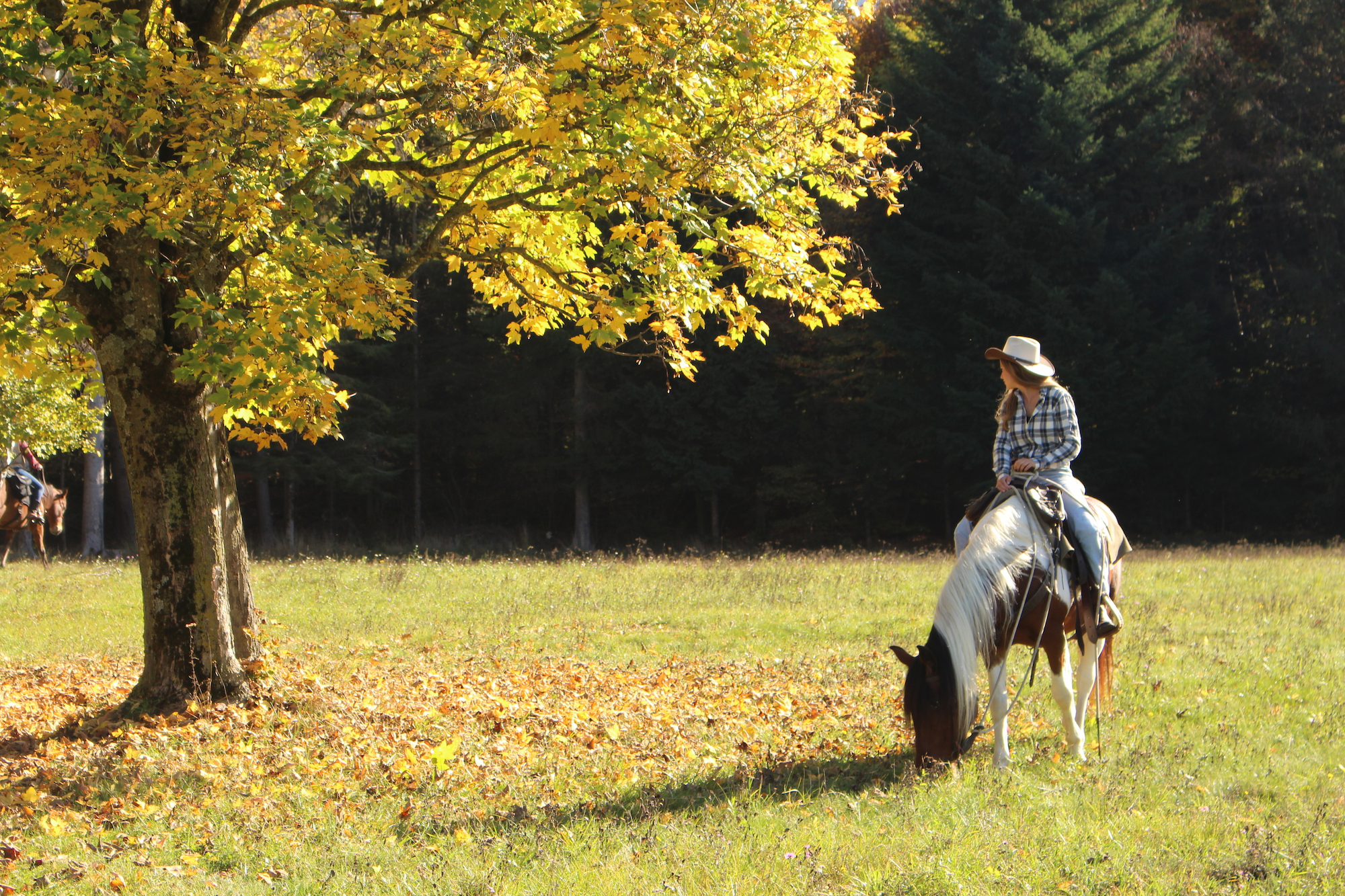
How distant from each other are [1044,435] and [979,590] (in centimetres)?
142

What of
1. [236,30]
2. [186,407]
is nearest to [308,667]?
[186,407]

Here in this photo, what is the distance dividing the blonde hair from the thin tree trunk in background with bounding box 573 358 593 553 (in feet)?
77.8

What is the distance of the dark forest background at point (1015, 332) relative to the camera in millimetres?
25453

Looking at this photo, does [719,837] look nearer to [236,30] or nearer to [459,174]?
[459,174]

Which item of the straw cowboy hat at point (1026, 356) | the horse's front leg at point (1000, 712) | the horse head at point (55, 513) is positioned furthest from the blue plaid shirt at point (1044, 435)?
the horse head at point (55, 513)

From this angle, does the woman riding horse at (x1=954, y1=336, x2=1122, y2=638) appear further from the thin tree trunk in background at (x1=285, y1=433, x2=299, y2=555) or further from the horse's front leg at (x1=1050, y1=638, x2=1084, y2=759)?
the thin tree trunk in background at (x1=285, y1=433, x2=299, y2=555)

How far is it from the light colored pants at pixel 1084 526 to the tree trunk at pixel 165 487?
534 centimetres

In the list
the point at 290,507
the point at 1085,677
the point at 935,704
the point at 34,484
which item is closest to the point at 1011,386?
the point at 1085,677

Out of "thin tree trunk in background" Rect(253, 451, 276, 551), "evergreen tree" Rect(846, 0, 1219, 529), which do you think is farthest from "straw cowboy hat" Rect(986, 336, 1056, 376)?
"thin tree trunk in background" Rect(253, 451, 276, 551)

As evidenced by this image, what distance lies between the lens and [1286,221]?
26.9 meters

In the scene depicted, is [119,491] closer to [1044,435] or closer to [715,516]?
[715,516]

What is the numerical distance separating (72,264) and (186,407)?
122cm

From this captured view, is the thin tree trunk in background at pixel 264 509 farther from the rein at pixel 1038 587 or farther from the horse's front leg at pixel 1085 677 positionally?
the rein at pixel 1038 587

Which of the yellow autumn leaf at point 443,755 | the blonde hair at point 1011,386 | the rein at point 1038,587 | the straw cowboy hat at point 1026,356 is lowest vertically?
the yellow autumn leaf at point 443,755
